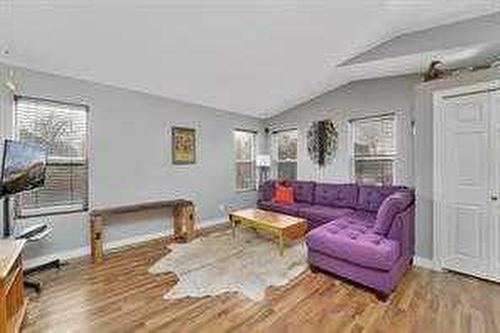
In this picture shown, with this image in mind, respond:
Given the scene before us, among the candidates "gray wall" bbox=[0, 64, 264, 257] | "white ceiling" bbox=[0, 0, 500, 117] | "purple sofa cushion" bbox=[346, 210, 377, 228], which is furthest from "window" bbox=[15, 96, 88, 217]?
"purple sofa cushion" bbox=[346, 210, 377, 228]

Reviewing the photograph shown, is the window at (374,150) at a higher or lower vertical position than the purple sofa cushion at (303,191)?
higher

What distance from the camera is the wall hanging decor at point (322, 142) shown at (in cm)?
591

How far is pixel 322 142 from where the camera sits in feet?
19.8

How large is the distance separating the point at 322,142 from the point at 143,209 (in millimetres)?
3635

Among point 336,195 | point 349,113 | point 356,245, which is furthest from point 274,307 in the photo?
point 349,113

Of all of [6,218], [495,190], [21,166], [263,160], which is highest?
[263,160]

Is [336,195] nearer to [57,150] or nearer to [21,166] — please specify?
[57,150]

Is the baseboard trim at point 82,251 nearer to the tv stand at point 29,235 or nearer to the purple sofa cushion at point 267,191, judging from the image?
the tv stand at point 29,235

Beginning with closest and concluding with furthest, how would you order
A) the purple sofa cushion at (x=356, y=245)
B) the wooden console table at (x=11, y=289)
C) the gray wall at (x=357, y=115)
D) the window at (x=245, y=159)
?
the wooden console table at (x=11, y=289), the purple sofa cushion at (x=356, y=245), the gray wall at (x=357, y=115), the window at (x=245, y=159)

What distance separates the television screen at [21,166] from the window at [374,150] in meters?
4.99

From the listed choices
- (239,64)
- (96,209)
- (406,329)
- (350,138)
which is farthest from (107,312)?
(350,138)

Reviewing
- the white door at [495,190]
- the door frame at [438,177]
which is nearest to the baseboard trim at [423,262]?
the door frame at [438,177]

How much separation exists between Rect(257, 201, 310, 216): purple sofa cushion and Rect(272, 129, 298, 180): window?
48.9 inches

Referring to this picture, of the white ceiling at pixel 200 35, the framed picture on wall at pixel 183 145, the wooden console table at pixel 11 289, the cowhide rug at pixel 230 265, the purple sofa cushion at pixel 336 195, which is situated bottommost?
the cowhide rug at pixel 230 265
